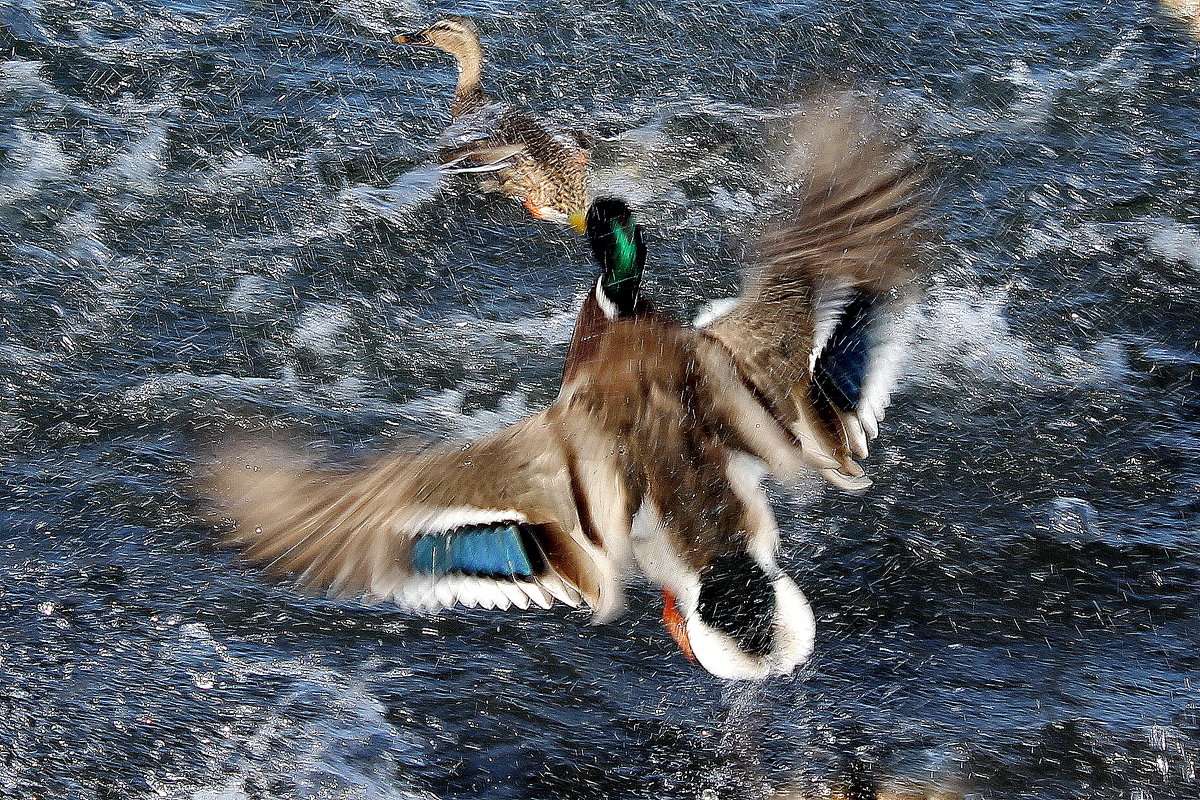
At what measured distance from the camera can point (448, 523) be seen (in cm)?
259

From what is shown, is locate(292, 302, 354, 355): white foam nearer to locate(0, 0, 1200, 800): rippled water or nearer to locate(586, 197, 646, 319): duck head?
locate(0, 0, 1200, 800): rippled water

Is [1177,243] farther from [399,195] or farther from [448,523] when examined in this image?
[448,523]

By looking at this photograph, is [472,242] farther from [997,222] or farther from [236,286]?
[997,222]

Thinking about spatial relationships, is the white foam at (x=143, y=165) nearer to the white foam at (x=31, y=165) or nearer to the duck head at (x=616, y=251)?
the white foam at (x=31, y=165)

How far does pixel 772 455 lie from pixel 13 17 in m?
3.98

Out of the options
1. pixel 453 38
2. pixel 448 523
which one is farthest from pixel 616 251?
pixel 453 38

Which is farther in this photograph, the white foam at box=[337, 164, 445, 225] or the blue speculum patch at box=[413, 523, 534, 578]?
the white foam at box=[337, 164, 445, 225]

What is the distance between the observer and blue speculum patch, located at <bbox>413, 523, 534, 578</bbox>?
2.60m

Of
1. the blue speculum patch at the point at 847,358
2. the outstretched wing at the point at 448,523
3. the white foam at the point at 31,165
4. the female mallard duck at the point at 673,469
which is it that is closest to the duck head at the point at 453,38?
the white foam at the point at 31,165

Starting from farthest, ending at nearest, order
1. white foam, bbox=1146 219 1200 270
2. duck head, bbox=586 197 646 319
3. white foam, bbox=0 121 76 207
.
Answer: white foam, bbox=0 121 76 207, white foam, bbox=1146 219 1200 270, duck head, bbox=586 197 646 319

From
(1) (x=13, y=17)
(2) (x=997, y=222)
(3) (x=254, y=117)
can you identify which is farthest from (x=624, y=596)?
(1) (x=13, y=17)

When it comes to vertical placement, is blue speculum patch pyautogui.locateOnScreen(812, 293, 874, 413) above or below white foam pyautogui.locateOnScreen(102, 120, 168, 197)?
above

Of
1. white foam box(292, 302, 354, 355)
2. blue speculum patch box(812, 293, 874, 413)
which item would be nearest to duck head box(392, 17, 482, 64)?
white foam box(292, 302, 354, 355)

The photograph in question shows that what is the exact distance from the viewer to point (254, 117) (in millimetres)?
4609
